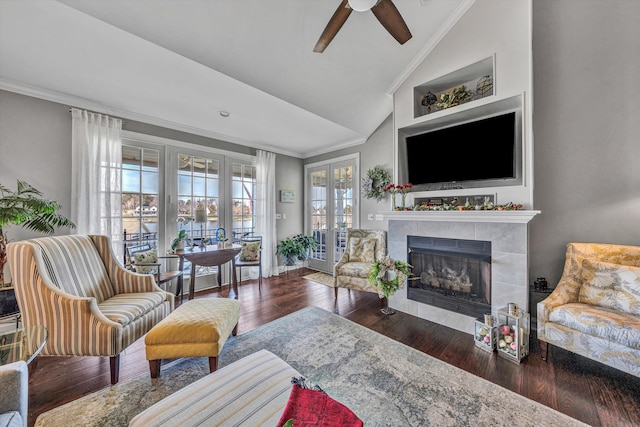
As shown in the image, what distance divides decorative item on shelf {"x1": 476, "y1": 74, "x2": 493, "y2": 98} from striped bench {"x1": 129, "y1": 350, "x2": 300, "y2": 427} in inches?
120

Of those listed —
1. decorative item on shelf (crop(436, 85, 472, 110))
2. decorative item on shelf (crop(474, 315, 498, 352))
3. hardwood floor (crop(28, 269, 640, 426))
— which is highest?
decorative item on shelf (crop(436, 85, 472, 110))

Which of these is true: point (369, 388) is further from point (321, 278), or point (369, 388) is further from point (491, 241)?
point (321, 278)

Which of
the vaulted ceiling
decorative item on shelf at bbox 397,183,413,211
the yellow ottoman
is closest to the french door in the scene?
the vaulted ceiling

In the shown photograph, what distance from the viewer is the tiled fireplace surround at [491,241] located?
2125mm

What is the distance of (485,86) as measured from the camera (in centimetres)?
246

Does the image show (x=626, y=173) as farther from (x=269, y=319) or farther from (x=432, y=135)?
(x=269, y=319)

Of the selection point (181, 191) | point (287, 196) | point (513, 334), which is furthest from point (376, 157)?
point (181, 191)

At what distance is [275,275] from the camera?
15.1 ft

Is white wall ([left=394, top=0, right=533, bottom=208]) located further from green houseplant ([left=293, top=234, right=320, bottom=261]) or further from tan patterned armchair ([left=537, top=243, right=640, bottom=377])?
green houseplant ([left=293, top=234, right=320, bottom=261])

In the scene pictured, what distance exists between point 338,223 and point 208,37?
333 cm

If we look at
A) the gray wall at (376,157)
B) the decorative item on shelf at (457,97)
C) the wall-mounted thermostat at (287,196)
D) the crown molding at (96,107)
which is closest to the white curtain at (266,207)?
the wall-mounted thermostat at (287,196)

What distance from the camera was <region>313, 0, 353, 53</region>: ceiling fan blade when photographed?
59.9 inches

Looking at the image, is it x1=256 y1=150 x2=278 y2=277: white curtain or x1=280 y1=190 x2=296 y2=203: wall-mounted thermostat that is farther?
x1=280 y1=190 x2=296 y2=203: wall-mounted thermostat

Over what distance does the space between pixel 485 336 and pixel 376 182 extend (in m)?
2.44
